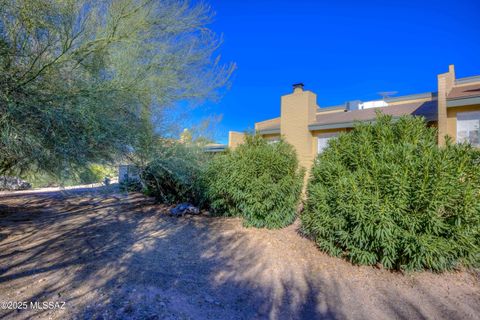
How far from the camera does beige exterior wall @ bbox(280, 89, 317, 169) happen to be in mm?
10859

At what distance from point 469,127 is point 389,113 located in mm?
3226

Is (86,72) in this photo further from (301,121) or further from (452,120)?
(452,120)

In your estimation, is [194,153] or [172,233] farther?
[172,233]

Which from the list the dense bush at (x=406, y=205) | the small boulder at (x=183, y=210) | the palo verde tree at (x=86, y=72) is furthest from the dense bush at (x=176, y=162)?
the dense bush at (x=406, y=205)

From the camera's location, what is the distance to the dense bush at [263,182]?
662cm

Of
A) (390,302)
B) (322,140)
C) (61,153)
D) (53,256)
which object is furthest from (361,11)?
(53,256)

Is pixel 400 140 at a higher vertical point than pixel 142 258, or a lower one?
higher

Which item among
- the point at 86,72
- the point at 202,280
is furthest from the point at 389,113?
the point at 86,72

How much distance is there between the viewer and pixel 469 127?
7.29 meters

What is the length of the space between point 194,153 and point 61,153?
8.80 ft

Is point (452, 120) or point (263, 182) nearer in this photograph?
point (263, 182)

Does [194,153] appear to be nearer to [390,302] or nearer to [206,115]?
[206,115]

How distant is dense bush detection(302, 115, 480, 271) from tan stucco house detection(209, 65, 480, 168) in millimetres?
2079

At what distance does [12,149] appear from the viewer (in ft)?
8.59
